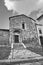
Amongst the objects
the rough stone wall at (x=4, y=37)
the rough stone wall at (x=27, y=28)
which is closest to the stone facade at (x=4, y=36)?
the rough stone wall at (x=4, y=37)

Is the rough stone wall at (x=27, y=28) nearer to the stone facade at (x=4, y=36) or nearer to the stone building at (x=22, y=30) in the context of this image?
the stone building at (x=22, y=30)

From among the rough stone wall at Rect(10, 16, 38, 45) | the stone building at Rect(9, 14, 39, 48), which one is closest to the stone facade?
the stone building at Rect(9, 14, 39, 48)

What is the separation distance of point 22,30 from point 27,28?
1530mm

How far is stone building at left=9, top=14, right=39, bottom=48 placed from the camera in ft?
45.6

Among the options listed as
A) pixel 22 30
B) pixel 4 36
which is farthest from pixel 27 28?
pixel 4 36

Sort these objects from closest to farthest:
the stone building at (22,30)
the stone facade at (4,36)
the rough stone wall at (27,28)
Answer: the stone facade at (4,36) < the stone building at (22,30) < the rough stone wall at (27,28)

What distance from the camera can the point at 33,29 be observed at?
15.6m

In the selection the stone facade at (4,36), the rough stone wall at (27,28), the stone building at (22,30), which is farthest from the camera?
the rough stone wall at (27,28)

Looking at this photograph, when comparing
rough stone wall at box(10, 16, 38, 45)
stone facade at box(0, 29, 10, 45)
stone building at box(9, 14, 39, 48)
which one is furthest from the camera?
rough stone wall at box(10, 16, 38, 45)

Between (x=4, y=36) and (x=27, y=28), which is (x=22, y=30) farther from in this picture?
(x=4, y=36)

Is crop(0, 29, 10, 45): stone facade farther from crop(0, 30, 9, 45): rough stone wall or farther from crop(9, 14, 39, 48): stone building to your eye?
crop(9, 14, 39, 48): stone building

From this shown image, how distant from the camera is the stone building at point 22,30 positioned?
45.6ft

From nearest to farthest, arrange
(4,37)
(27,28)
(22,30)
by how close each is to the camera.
→ 1. (4,37)
2. (22,30)
3. (27,28)

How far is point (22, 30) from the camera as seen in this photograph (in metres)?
14.6
